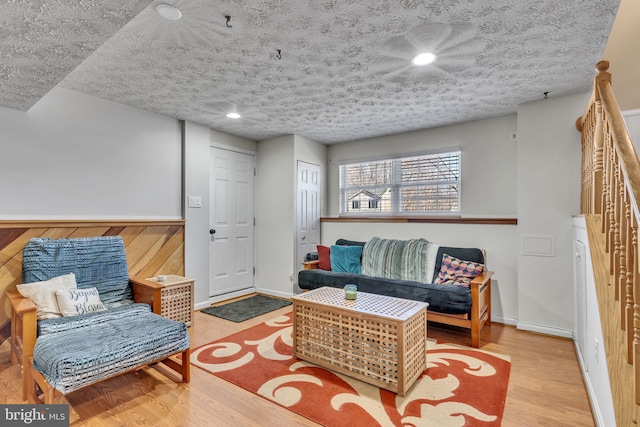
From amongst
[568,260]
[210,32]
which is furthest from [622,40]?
[210,32]

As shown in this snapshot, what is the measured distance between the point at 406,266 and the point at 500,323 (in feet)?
3.75

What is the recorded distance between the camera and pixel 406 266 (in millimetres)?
3639

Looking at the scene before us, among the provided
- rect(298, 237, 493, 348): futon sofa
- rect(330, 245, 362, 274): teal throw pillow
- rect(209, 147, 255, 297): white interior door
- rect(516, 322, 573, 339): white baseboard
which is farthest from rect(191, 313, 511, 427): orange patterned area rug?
rect(209, 147, 255, 297): white interior door

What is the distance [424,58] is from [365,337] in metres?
2.01

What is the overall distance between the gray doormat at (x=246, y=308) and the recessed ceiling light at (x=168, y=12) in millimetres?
2835

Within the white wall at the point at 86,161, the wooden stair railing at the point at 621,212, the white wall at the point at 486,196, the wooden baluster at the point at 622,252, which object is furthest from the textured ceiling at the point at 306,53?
the wooden baluster at the point at 622,252

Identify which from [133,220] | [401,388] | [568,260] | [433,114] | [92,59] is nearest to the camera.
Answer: [401,388]

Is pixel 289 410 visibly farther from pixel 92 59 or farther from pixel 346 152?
pixel 346 152

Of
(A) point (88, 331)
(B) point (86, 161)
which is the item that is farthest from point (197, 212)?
(A) point (88, 331)

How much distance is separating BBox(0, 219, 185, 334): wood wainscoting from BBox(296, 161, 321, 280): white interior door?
153cm

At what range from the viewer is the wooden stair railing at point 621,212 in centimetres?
121

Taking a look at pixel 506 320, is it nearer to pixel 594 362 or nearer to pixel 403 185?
pixel 594 362

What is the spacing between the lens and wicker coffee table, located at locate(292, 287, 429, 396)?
6.97ft

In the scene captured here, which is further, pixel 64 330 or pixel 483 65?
pixel 483 65
